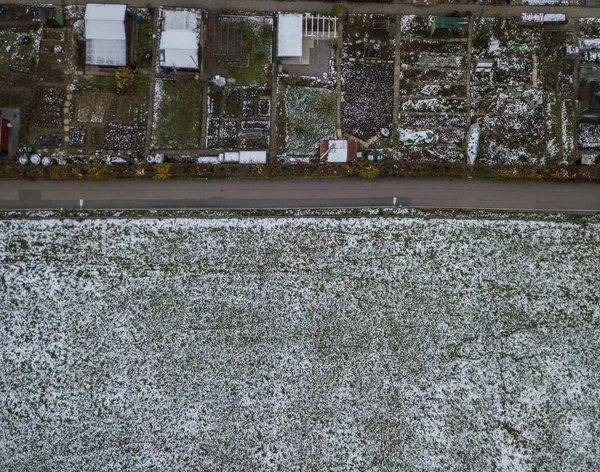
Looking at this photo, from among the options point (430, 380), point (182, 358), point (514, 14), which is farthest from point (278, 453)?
point (514, 14)

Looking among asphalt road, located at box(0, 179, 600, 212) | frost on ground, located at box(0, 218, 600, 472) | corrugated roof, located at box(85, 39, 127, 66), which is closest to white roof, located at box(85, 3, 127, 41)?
corrugated roof, located at box(85, 39, 127, 66)

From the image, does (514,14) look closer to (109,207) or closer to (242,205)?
(242,205)

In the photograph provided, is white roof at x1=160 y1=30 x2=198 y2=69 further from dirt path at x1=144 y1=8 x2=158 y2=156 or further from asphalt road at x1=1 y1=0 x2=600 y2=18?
asphalt road at x1=1 y1=0 x2=600 y2=18

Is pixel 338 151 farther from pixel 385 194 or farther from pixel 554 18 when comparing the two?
pixel 554 18

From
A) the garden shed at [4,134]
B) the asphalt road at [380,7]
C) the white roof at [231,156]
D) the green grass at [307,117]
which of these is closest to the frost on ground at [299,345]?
the white roof at [231,156]

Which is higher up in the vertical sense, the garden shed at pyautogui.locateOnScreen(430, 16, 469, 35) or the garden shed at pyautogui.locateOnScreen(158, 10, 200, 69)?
the garden shed at pyautogui.locateOnScreen(430, 16, 469, 35)

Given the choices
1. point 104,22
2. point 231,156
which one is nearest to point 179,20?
point 104,22
